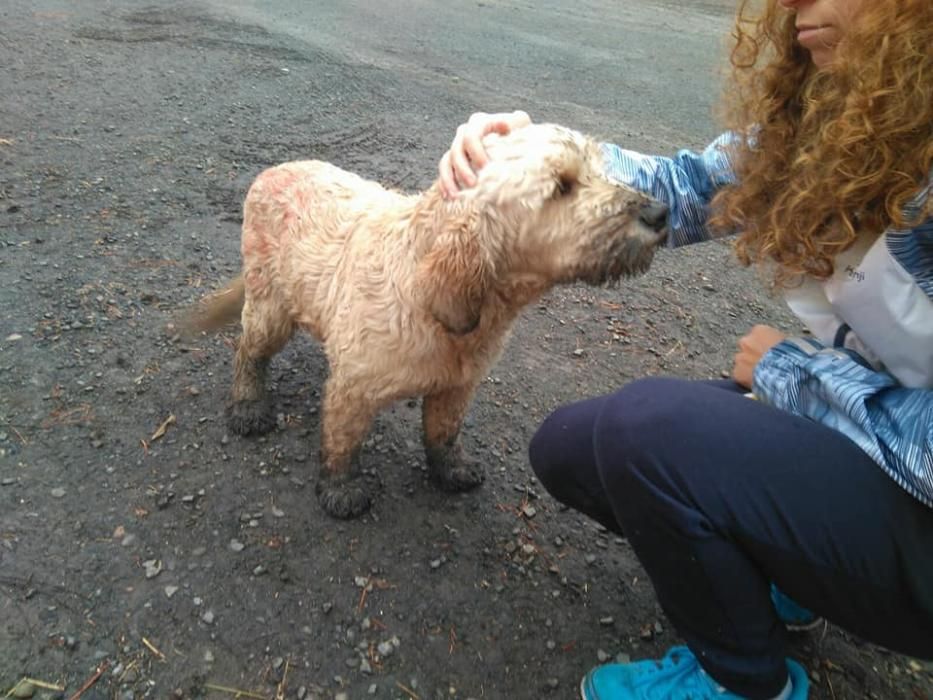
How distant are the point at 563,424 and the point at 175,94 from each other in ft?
19.7

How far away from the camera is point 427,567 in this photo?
9.23 feet

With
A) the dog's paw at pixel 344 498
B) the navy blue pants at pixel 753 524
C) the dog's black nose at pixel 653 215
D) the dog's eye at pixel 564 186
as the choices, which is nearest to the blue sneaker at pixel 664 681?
the navy blue pants at pixel 753 524

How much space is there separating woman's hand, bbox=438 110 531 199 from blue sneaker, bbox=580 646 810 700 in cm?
168

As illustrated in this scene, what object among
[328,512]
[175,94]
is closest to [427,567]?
[328,512]

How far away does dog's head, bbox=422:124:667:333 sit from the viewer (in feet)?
7.68

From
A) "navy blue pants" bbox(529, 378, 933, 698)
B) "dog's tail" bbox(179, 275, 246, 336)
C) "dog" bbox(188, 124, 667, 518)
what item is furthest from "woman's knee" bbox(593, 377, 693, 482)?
"dog's tail" bbox(179, 275, 246, 336)

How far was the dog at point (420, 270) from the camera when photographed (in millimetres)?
2354

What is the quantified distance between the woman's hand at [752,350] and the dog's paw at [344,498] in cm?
158

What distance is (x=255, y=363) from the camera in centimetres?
340

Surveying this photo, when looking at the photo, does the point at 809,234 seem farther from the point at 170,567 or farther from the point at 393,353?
the point at 170,567

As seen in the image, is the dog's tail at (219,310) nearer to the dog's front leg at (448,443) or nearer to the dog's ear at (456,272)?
the dog's front leg at (448,443)

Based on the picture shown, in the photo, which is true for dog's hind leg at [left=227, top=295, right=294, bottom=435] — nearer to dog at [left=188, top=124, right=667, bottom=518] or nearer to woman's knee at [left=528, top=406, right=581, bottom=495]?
dog at [left=188, top=124, right=667, bottom=518]

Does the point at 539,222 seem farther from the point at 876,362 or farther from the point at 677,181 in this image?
the point at 876,362

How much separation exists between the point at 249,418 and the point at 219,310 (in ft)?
2.34
